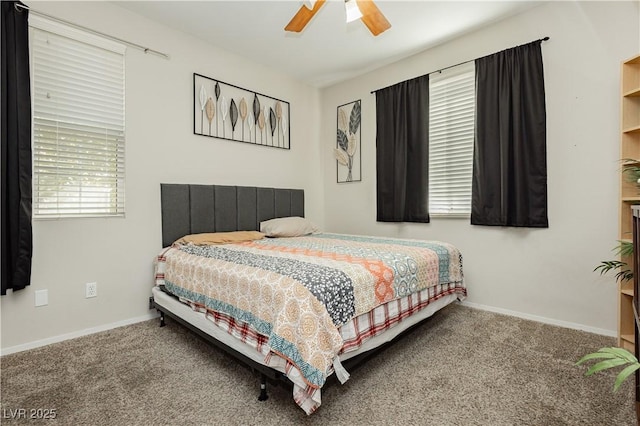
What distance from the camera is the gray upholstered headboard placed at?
9.53 ft

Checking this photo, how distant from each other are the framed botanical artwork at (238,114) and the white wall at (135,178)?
8cm

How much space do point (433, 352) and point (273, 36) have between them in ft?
10.5

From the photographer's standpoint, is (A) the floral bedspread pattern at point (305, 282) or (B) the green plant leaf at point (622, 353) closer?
(B) the green plant leaf at point (622, 353)

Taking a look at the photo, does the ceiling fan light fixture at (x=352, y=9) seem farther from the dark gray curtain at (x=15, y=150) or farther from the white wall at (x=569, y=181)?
the dark gray curtain at (x=15, y=150)

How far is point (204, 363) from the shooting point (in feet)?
6.52

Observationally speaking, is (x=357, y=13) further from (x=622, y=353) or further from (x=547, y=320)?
(x=547, y=320)

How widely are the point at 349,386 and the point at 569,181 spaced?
7.90 feet

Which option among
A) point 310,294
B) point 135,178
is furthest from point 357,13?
point 135,178

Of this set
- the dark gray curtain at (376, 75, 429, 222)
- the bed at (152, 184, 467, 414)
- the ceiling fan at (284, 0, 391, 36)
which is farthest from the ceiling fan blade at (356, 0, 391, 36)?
the bed at (152, 184, 467, 414)

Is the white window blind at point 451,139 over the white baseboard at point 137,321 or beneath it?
over

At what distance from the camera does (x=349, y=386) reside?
173cm

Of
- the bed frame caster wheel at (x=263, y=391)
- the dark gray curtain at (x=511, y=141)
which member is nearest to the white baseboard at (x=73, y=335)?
the bed frame caster wheel at (x=263, y=391)

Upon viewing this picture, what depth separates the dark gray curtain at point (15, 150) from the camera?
80.9 inches

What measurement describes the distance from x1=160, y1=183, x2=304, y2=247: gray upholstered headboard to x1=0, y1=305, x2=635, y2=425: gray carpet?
41.6 inches
